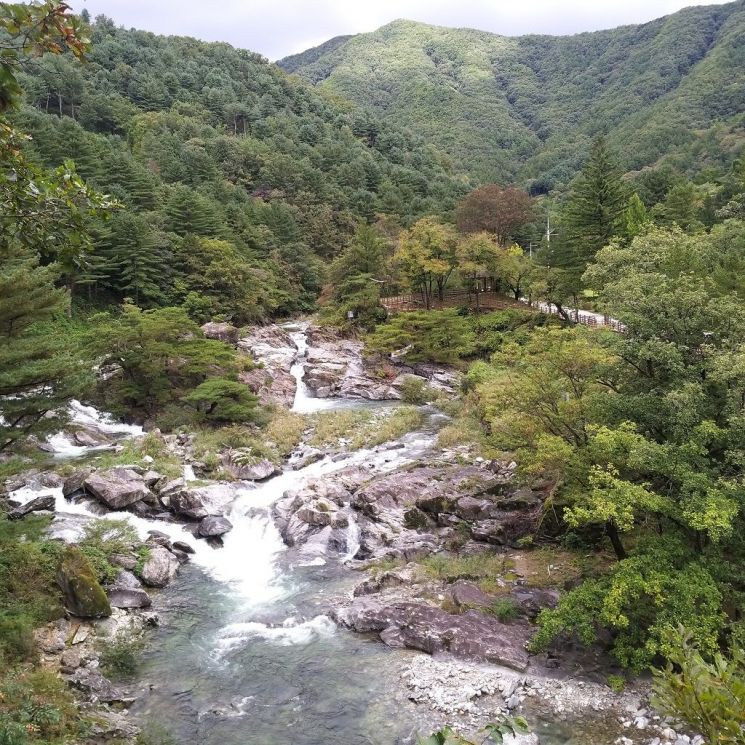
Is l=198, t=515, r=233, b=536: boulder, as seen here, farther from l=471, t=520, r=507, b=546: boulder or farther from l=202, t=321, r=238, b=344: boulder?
l=202, t=321, r=238, b=344: boulder

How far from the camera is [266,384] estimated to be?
34.6 meters

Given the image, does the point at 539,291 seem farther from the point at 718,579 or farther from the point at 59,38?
the point at 59,38

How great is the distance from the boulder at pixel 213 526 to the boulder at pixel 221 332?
19941 mm

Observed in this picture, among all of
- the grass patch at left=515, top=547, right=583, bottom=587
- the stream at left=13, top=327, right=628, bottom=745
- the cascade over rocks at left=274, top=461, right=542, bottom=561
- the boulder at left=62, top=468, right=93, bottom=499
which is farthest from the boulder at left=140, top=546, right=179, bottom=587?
the grass patch at left=515, top=547, right=583, bottom=587

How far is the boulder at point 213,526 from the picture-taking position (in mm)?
19405

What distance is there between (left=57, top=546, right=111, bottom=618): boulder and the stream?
1.51 meters

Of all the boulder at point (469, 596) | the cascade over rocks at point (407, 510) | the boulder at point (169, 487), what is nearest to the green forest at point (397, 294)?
the cascade over rocks at point (407, 510)

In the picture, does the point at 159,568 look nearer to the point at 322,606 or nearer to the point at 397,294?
the point at 322,606

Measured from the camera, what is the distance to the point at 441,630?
1405cm

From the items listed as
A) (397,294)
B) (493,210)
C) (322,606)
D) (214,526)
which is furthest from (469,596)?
(493,210)

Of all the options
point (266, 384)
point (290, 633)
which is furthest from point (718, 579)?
point (266, 384)

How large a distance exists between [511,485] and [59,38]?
63.5 feet

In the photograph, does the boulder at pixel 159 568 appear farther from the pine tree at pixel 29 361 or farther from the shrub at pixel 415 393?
the shrub at pixel 415 393

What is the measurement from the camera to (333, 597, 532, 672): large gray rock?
13266 mm
